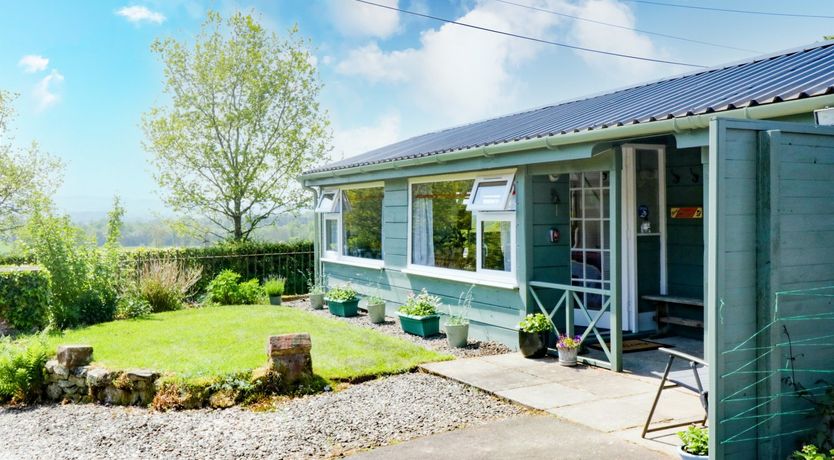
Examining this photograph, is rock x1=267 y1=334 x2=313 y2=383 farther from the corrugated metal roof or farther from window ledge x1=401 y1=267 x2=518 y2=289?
the corrugated metal roof

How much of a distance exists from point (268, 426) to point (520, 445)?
2.08m

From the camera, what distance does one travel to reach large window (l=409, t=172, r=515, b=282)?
7.52 meters

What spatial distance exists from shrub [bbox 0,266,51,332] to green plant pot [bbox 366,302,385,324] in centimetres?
547

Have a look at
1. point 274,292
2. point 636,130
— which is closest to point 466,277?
point 636,130

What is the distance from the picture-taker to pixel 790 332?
3.26 metres

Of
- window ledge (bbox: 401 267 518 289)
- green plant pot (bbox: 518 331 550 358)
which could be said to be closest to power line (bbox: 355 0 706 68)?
window ledge (bbox: 401 267 518 289)

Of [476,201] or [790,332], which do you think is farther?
[476,201]

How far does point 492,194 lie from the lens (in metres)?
7.59

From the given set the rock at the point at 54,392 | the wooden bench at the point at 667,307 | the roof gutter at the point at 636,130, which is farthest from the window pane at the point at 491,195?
the rock at the point at 54,392

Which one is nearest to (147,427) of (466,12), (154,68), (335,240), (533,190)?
(533,190)

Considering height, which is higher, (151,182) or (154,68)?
(154,68)

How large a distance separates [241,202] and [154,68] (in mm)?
4895

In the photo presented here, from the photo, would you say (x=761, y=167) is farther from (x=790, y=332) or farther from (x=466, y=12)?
(x=466, y=12)

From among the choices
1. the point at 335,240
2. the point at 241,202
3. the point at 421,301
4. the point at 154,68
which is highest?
the point at 154,68
